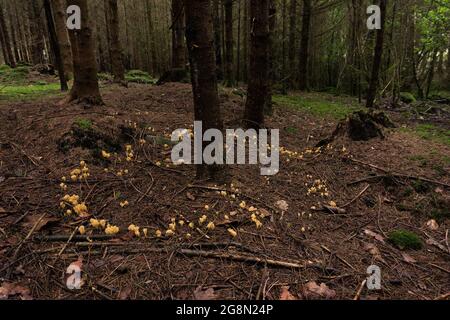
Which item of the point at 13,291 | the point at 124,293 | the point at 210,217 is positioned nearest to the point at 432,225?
the point at 210,217

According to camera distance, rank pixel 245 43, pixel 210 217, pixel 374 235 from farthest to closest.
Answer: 1. pixel 245 43
2. pixel 374 235
3. pixel 210 217

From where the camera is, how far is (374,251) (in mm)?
4086

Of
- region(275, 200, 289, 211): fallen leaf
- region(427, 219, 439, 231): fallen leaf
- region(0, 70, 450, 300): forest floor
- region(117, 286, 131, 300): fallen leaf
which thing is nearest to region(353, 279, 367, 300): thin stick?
region(0, 70, 450, 300): forest floor

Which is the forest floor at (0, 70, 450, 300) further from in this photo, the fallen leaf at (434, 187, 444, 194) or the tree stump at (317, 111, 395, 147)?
the tree stump at (317, 111, 395, 147)

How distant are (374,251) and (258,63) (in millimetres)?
5073

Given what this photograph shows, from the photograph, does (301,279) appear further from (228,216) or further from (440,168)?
(440,168)

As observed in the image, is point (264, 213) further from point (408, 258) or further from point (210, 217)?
point (408, 258)

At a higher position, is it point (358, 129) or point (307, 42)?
point (307, 42)

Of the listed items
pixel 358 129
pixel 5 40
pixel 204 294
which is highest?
pixel 5 40

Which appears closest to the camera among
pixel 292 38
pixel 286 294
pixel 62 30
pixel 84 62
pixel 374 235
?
pixel 286 294

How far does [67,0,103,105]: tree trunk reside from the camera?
7.12 m

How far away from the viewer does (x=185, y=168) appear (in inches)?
219
